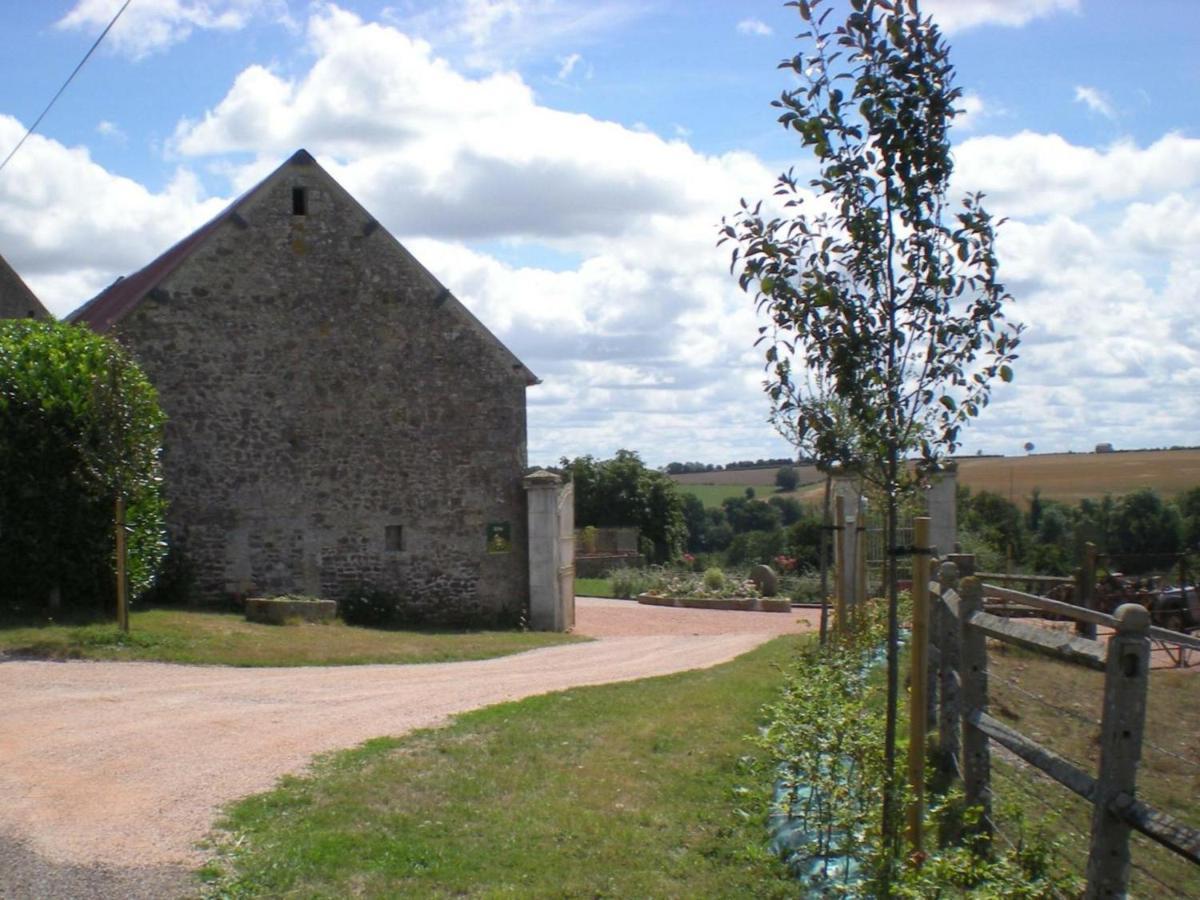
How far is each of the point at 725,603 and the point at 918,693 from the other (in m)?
23.2

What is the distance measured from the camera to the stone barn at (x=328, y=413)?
66.2 feet

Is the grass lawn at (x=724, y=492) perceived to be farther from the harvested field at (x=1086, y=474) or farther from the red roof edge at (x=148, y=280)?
the red roof edge at (x=148, y=280)

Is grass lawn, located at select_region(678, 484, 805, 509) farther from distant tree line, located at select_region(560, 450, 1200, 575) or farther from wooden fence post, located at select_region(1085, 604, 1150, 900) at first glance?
wooden fence post, located at select_region(1085, 604, 1150, 900)

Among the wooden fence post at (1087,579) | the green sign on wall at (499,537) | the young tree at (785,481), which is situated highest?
the young tree at (785,481)

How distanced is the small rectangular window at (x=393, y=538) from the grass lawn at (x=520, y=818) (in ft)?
37.4

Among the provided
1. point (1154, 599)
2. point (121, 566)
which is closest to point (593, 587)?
point (1154, 599)

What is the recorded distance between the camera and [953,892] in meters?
5.09

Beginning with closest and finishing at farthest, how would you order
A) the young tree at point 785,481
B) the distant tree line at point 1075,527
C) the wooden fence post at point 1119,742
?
the wooden fence post at point 1119,742
the distant tree line at point 1075,527
the young tree at point 785,481

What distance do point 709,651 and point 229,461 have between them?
8.55 m

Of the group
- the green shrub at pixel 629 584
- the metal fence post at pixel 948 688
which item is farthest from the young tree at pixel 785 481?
the metal fence post at pixel 948 688

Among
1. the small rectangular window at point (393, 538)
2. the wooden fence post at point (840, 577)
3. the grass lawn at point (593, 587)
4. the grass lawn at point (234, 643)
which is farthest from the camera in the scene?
the grass lawn at point (593, 587)

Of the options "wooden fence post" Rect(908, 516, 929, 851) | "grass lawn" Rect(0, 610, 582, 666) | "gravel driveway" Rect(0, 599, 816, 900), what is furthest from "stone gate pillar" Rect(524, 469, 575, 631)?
"wooden fence post" Rect(908, 516, 929, 851)

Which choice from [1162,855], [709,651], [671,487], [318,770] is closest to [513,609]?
[709,651]

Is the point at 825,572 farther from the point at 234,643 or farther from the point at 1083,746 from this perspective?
the point at 234,643
